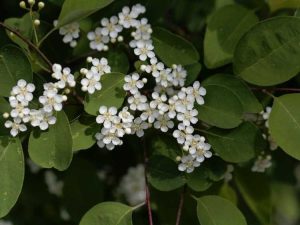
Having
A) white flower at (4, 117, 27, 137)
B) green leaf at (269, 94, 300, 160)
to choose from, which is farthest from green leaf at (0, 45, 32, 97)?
green leaf at (269, 94, 300, 160)

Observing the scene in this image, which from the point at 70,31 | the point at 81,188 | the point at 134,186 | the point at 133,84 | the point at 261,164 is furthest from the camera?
the point at 134,186

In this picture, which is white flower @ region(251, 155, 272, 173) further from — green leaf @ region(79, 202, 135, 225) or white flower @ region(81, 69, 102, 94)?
white flower @ region(81, 69, 102, 94)

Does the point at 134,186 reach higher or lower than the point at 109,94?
lower

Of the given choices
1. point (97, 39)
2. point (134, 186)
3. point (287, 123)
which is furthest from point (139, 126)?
point (134, 186)

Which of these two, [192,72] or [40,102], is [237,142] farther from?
[40,102]

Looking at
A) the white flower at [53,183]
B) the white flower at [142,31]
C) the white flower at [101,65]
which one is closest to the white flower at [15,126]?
A: the white flower at [101,65]

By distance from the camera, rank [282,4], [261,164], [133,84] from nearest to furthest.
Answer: [133,84] < [282,4] < [261,164]

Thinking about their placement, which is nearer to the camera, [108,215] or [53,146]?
[53,146]

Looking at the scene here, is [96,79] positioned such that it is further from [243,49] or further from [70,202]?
[70,202]
